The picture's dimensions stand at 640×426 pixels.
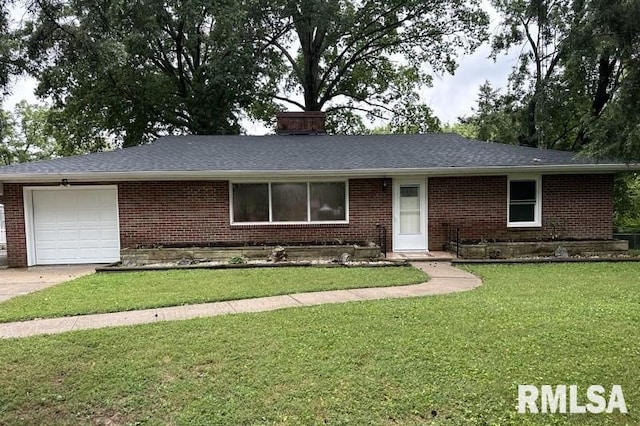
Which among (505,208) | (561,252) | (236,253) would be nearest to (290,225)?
(236,253)

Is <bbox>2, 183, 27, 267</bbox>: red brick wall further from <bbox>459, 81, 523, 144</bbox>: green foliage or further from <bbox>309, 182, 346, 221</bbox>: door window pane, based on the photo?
<bbox>459, 81, 523, 144</bbox>: green foliage

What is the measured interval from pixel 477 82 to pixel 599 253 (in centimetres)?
1203

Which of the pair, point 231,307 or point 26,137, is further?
point 26,137

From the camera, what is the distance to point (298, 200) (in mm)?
12039

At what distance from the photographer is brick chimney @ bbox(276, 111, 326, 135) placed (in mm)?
16625

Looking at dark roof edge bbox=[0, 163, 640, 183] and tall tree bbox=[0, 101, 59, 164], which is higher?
Answer: tall tree bbox=[0, 101, 59, 164]

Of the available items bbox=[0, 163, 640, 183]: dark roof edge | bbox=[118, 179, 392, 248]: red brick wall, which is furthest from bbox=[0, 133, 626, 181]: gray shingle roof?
bbox=[118, 179, 392, 248]: red brick wall

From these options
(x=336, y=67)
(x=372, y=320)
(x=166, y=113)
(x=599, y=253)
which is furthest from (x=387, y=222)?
(x=336, y=67)

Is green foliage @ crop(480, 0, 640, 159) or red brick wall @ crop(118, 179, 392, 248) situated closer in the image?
green foliage @ crop(480, 0, 640, 159)

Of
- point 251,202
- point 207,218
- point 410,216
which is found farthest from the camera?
point 410,216

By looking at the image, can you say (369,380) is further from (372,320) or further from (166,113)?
(166,113)

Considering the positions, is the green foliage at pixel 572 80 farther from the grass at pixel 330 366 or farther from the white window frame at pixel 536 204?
the grass at pixel 330 366

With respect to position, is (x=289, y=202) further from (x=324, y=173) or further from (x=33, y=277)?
(x=33, y=277)

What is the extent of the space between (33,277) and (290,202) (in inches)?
253
